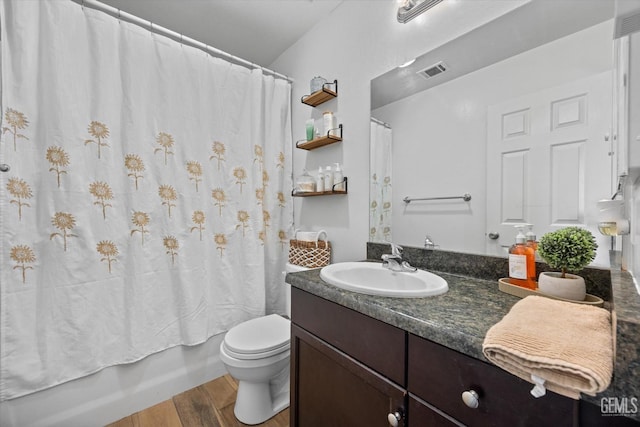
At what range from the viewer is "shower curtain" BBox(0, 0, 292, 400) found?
3.79 ft

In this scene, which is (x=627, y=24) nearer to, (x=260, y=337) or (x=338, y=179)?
(x=338, y=179)

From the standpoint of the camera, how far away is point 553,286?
75cm

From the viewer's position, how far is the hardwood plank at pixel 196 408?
1.38m

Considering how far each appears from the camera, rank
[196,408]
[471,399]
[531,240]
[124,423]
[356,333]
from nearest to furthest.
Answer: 1. [471,399]
2. [356,333]
3. [531,240]
4. [124,423]
5. [196,408]

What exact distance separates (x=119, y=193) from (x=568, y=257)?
1.87 meters

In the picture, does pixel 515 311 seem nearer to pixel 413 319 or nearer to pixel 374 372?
pixel 413 319

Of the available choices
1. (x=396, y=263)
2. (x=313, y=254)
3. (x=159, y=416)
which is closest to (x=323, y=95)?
(x=313, y=254)

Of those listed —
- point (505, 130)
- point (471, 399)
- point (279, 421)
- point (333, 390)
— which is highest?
point (505, 130)

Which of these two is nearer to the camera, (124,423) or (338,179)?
(124,423)

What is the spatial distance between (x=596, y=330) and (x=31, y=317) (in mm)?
1943

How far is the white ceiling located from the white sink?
1.61 meters

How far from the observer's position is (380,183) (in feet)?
4.64

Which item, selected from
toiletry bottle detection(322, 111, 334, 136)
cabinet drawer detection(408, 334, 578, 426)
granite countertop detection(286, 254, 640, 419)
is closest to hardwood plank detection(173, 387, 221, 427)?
granite countertop detection(286, 254, 640, 419)

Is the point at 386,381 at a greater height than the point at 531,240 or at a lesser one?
lesser
